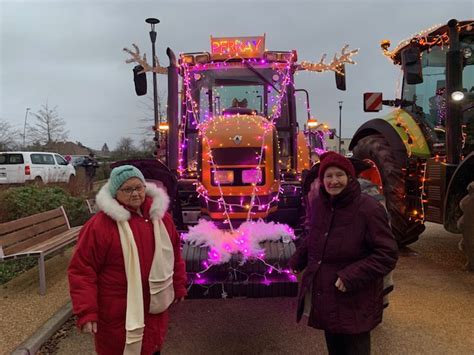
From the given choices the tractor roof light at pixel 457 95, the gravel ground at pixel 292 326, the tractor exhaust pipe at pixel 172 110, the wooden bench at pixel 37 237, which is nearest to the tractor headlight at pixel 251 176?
the tractor exhaust pipe at pixel 172 110

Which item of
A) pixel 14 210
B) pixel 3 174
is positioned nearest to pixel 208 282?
pixel 14 210

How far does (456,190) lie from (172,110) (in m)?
3.35

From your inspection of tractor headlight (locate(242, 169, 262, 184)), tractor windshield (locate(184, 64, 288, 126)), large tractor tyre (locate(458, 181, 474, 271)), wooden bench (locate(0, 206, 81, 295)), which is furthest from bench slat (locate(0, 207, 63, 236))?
large tractor tyre (locate(458, 181, 474, 271))

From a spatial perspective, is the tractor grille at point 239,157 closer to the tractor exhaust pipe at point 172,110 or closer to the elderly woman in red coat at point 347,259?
the tractor exhaust pipe at point 172,110

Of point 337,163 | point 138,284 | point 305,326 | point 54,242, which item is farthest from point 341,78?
point 138,284

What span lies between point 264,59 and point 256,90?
407 mm

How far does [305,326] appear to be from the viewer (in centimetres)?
421

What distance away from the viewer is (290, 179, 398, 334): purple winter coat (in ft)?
8.21

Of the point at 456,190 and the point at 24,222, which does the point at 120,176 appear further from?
the point at 456,190

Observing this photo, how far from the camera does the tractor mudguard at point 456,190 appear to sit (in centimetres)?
498

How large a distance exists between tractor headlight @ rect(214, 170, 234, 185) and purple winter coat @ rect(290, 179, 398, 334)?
2.00 metres

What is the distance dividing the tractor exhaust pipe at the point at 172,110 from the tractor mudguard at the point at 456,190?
3.13m

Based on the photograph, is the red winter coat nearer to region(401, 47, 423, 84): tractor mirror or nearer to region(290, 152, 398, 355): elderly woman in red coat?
region(290, 152, 398, 355): elderly woman in red coat

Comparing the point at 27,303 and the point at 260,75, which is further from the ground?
the point at 260,75
